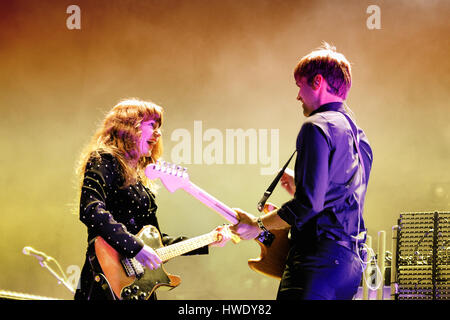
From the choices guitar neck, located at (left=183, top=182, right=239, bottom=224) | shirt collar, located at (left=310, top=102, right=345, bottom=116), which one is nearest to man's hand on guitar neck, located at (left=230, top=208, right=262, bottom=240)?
guitar neck, located at (left=183, top=182, right=239, bottom=224)

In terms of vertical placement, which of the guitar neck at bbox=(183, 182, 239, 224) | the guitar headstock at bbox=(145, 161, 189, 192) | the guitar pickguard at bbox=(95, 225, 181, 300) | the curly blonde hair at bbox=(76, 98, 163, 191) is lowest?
the guitar pickguard at bbox=(95, 225, 181, 300)

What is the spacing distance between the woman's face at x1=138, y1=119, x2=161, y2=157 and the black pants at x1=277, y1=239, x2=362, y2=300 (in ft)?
4.31

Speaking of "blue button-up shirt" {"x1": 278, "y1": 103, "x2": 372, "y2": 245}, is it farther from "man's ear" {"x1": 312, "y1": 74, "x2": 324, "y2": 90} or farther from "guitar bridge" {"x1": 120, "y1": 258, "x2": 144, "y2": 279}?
"guitar bridge" {"x1": 120, "y1": 258, "x2": 144, "y2": 279}

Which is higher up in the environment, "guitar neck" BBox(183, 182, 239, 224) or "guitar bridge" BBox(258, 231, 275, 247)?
"guitar neck" BBox(183, 182, 239, 224)

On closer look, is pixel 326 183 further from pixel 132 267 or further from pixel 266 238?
pixel 132 267

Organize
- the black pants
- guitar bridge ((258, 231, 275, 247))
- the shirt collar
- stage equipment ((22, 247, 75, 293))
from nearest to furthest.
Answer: the black pants < the shirt collar < guitar bridge ((258, 231, 275, 247)) < stage equipment ((22, 247, 75, 293))

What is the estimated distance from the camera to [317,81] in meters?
2.28

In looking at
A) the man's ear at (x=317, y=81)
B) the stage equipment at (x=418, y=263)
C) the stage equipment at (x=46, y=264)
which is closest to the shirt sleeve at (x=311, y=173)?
the man's ear at (x=317, y=81)

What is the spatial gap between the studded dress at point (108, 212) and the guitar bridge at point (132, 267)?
0.19ft

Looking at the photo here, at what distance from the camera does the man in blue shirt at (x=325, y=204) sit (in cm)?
205

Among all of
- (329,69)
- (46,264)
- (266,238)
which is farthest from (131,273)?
(46,264)

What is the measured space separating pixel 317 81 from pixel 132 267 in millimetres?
1412

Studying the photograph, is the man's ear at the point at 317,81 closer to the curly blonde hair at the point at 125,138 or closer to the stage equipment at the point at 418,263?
the curly blonde hair at the point at 125,138

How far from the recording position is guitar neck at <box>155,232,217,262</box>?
2.95 m
